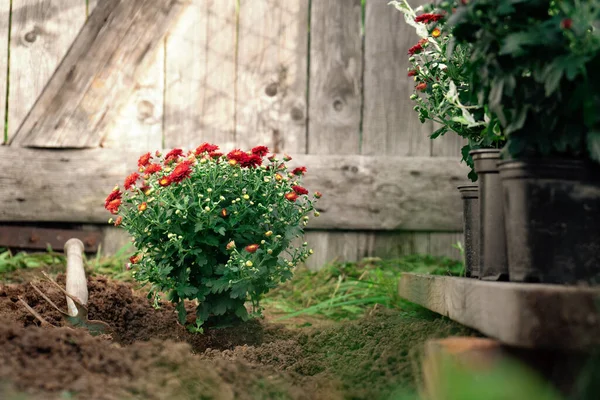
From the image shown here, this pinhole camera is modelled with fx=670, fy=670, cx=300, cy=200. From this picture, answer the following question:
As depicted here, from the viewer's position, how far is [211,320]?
8.46 ft

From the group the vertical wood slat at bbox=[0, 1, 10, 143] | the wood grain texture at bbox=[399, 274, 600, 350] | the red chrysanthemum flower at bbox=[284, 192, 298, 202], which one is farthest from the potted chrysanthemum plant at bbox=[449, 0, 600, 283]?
the vertical wood slat at bbox=[0, 1, 10, 143]

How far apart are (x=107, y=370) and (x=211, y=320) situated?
42.0 inches

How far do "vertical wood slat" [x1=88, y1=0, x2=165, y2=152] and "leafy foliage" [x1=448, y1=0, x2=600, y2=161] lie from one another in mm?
2324

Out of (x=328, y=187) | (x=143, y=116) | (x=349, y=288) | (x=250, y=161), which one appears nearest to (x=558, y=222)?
(x=250, y=161)

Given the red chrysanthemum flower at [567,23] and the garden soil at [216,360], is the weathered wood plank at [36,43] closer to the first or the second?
the garden soil at [216,360]

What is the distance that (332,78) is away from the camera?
3723 millimetres

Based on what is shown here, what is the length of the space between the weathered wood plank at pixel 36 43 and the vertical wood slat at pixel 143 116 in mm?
435

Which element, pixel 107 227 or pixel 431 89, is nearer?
pixel 431 89

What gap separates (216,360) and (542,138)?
3.34 feet

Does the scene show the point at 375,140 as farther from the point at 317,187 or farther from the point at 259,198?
the point at 259,198

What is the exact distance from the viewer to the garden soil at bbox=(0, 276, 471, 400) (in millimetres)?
1430

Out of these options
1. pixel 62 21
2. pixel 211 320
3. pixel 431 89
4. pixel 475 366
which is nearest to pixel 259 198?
pixel 211 320

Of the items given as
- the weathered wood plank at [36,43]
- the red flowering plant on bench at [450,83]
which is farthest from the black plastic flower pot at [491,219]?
the weathered wood plank at [36,43]

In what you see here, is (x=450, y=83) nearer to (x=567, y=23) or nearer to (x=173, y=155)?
(x=567, y=23)
